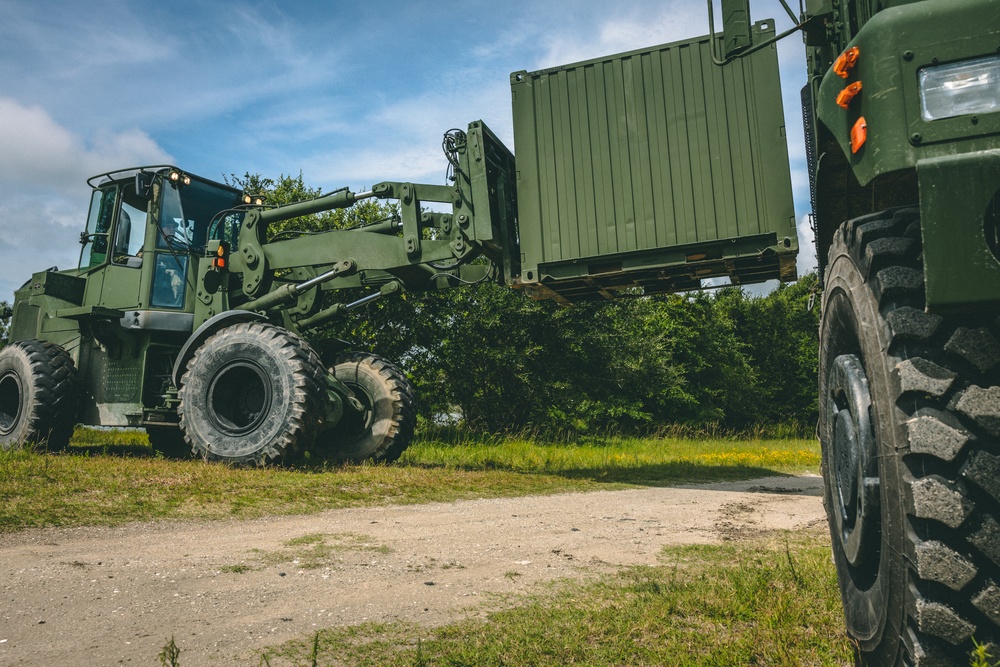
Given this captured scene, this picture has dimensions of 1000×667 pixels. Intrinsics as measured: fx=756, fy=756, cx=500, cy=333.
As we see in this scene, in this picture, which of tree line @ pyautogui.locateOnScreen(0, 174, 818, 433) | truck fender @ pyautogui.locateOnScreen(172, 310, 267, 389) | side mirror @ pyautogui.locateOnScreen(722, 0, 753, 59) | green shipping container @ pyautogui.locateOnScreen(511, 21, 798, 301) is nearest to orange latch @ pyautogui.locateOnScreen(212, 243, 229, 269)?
truck fender @ pyautogui.locateOnScreen(172, 310, 267, 389)

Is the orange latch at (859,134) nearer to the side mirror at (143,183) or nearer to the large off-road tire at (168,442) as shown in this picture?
the side mirror at (143,183)

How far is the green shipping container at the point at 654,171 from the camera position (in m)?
7.38

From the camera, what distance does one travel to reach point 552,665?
8.69 ft

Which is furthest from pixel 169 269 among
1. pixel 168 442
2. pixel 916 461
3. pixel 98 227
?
pixel 916 461

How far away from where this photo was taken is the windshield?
10398mm

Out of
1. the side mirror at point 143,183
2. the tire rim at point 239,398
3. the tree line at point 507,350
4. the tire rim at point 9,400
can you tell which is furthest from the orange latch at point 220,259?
the tree line at point 507,350

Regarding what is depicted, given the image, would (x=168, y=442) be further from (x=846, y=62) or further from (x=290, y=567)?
(x=846, y=62)

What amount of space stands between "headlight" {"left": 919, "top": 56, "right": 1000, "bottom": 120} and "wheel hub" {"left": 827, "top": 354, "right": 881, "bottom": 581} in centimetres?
81

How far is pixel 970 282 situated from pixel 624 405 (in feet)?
Answer: 70.7

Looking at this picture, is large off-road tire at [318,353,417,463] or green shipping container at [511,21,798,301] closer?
green shipping container at [511,21,798,301]

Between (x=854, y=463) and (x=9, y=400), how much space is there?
11875 millimetres

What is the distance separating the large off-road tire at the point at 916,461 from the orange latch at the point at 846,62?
0.47 meters

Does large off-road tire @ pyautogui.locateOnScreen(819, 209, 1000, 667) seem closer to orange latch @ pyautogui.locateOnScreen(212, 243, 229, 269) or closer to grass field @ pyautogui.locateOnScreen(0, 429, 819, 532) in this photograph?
grass field @ pyautogui.locateOnScreen(0, 429, 819, 532)

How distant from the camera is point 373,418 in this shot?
984cm
